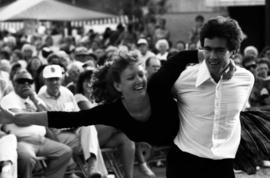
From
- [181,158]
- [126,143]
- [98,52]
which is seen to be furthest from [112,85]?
[98,52]

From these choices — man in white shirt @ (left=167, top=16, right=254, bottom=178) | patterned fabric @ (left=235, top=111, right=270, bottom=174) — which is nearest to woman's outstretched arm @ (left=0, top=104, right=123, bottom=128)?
man in white shirt @ (left=167, top=16, right=254, bottom=178)

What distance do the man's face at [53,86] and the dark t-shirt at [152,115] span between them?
4.64 meters

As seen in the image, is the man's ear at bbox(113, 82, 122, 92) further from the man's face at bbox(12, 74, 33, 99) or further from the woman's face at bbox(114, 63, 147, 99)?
the man's face at bbox(12, 74, 33, 99)

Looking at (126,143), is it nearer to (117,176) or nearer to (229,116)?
(117,176)

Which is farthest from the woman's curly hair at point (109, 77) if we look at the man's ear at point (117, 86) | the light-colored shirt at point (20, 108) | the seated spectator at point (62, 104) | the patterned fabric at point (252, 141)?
the seated spectator at point (62, 104)

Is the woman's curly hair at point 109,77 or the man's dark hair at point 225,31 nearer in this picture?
the man's dark hair at point 225,31

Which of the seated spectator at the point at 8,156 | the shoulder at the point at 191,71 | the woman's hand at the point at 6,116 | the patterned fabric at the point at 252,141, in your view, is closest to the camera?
the shoulder at the point at 191,71

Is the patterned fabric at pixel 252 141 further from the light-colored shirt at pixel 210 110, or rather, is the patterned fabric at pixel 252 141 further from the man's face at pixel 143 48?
the man's face at pixel 143 48

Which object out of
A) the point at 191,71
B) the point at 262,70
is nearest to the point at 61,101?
the point at 262,70

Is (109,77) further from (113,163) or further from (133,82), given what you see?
(113,163)

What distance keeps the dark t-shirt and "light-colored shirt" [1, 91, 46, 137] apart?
12.3ft

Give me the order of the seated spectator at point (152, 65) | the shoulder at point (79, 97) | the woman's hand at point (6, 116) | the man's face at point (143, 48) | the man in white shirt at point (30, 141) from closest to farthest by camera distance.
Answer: the woman's hand at point (6, 116) < the man in white shirt at point (30, 141) < the shoulder at point (79, 97) < the seated spectator at point (152, 65) < the man's face at point (143, 48)

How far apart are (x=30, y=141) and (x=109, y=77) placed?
375cm

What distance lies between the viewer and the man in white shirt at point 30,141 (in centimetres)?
828
